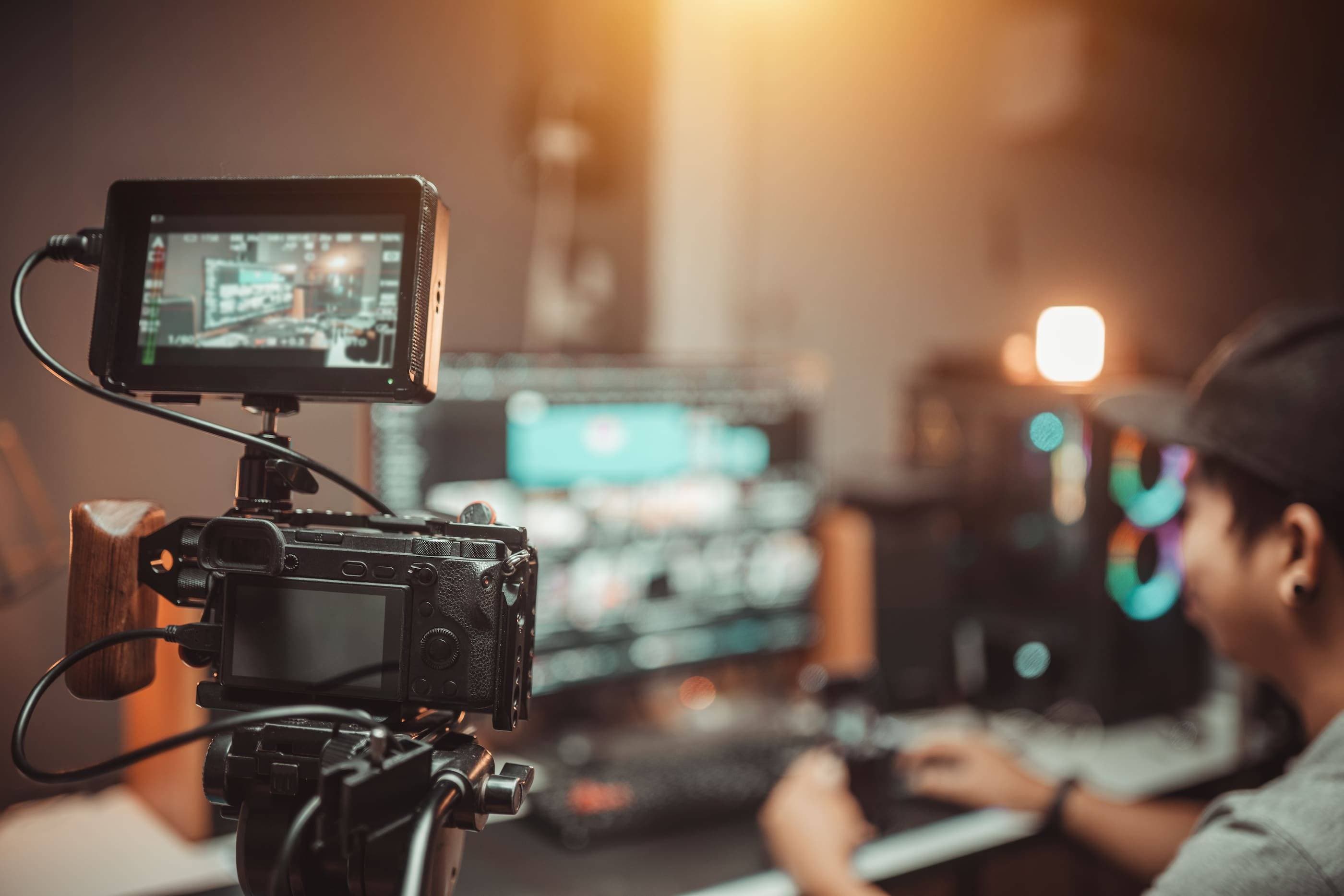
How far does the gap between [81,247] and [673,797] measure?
882mm

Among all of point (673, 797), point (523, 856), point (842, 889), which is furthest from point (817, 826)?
point (523, 856)

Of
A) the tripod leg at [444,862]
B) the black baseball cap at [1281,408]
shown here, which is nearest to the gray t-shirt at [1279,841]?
the black baseball cap at [1281,408]

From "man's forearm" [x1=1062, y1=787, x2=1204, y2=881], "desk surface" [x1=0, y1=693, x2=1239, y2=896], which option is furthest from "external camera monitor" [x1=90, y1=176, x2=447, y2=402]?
"man's forearm" [x1=1062, y1=787, x2=1204, y2=881]

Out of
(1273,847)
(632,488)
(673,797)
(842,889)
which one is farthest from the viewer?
(632,488)

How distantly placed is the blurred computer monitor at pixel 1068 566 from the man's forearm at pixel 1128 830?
43 centimetres

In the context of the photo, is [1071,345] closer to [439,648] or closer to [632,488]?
[632,488]

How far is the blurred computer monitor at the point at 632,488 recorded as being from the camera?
1231 millimetres

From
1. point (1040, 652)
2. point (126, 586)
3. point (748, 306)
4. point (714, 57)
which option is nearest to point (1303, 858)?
point (126, 586)

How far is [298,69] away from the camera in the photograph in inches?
29.5

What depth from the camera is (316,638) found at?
528 mm

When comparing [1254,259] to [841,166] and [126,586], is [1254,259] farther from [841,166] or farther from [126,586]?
[126,586]

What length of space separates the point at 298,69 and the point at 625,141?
0.86 m

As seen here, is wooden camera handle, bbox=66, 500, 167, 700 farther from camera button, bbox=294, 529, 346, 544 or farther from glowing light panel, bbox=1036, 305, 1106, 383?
glowing light panel, bbox=1036, 305, 1106, 383

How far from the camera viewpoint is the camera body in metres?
0.52
